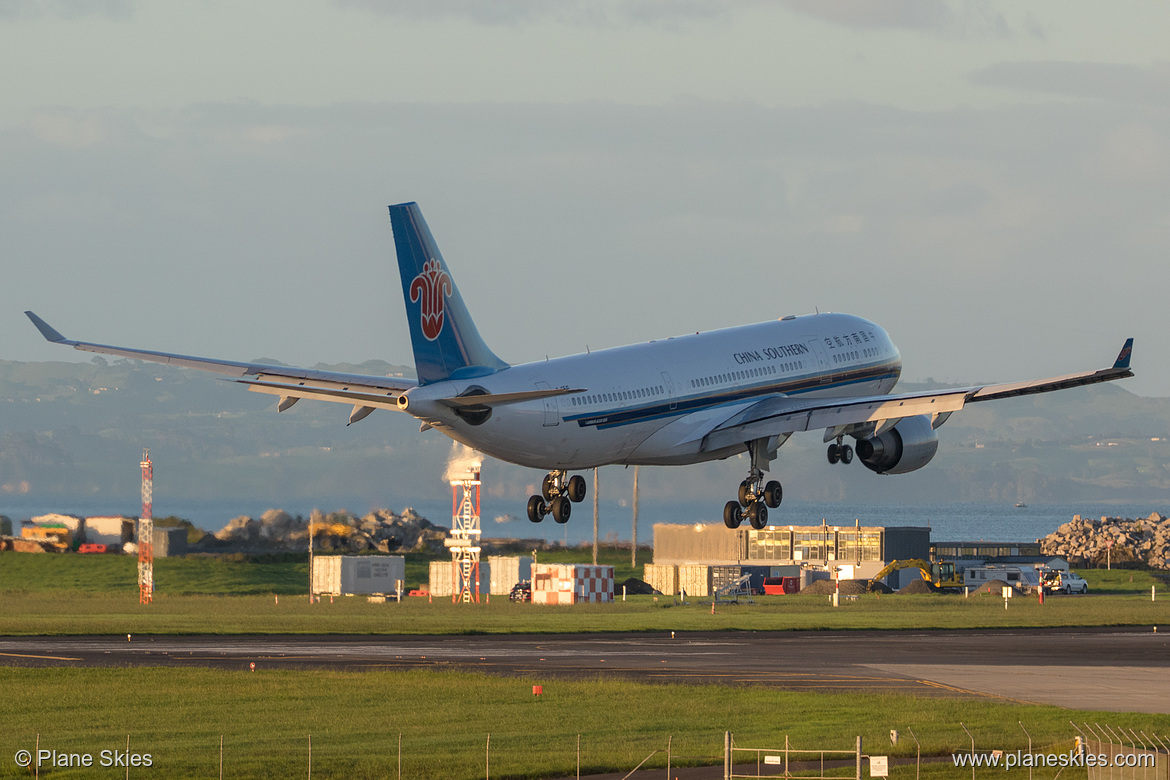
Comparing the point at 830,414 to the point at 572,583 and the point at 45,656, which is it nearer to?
the point at 45,656

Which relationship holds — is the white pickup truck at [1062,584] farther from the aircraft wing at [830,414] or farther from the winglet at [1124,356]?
the winglet at [1124,356]

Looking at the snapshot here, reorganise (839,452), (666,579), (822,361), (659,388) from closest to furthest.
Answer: (659,388)
(839,452)
(822,361)
(666,579)

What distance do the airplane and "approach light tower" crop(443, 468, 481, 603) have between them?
2399 inches

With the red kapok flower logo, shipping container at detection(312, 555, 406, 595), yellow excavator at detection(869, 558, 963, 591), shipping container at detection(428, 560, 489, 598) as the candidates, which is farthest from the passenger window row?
yellow excavator at detection(869, 558, 963, 591)

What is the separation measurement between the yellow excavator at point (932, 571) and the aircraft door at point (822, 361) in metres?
68.9

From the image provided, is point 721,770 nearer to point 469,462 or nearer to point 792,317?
point 792,317

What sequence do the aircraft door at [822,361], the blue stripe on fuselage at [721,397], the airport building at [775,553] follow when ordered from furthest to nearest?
1. the airport building at [775,553]
2. the aircraft door at [822,361]
3. the blue stripe on fuselage at [721,397]

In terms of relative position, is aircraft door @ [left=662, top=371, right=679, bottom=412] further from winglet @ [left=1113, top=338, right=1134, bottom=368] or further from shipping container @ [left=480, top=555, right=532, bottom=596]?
shipping container @ [left=480, top=555, right=532, bottom=596]

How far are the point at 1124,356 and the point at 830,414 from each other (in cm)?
1391

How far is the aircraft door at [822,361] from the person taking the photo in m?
69.4

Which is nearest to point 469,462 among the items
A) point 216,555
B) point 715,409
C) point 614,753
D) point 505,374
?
point 216,555

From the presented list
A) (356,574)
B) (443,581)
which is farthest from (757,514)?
(356,574)

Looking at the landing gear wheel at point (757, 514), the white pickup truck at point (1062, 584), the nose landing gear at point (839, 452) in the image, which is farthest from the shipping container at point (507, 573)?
the landing gear wheel at point (757, 514)

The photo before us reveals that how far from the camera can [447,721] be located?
4934 cm
